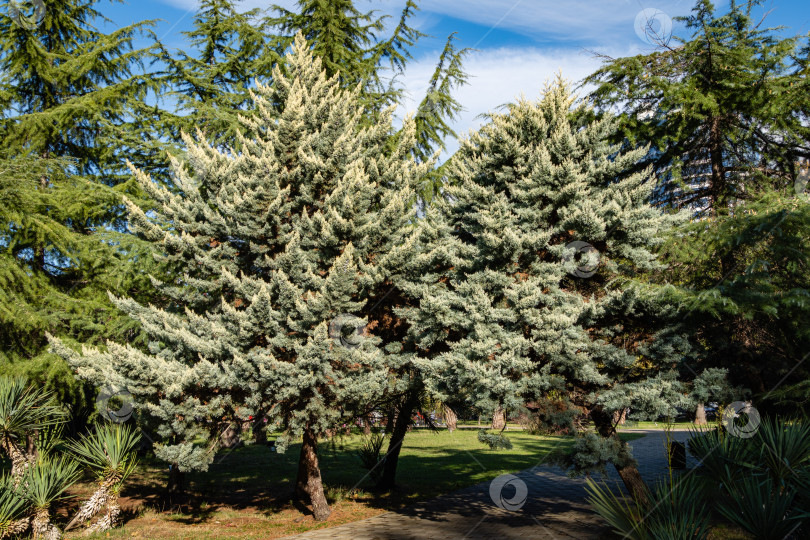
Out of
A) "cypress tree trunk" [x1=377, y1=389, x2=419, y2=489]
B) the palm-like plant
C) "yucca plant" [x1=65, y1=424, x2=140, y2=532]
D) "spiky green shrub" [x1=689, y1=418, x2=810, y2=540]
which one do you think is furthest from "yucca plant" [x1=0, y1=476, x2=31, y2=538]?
"spiky green shrub" [x1=689, y1=418, x2=810, y2=540]

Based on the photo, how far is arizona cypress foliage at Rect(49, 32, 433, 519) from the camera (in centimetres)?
883

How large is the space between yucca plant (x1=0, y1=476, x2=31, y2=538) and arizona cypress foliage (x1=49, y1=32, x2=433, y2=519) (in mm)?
2136

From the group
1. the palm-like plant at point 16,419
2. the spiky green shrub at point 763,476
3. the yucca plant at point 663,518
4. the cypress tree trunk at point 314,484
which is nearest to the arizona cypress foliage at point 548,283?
the spiky green shrub at point 763,476

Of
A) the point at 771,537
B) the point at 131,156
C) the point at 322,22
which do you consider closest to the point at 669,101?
the point at 771,537

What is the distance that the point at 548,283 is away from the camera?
871 cm

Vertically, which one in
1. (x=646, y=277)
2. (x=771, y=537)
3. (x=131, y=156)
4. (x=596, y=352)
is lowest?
(x=771, y=537)

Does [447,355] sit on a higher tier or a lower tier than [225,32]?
lower

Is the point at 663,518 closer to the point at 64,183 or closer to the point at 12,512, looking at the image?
the point at 12,512

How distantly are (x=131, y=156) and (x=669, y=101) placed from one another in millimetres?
13995

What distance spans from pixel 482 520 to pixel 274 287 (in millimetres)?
6594

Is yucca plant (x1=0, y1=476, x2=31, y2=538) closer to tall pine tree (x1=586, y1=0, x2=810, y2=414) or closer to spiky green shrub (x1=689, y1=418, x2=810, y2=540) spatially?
spiky green shrub (x1=689, y1=418, x2=810, y2=540)

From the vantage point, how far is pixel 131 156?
46.4 feet

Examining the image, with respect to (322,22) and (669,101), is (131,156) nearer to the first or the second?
(322,22)

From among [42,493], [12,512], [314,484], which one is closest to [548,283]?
[314,484]
